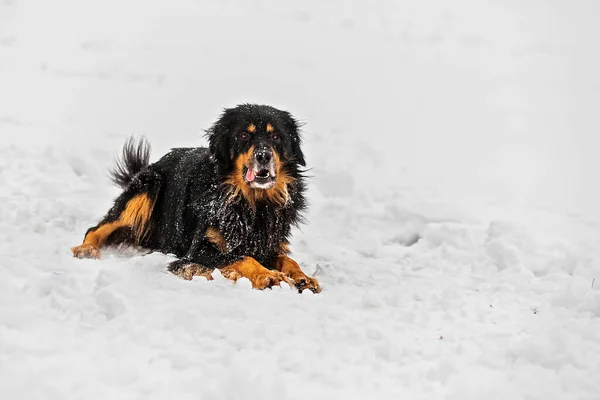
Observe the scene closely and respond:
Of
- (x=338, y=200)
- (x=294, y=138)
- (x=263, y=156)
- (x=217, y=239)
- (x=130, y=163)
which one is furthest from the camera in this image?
(x=338, y=200)

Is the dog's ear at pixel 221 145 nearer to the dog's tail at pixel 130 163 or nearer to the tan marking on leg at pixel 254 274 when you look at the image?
the tan marking on leg at pixel 254 274

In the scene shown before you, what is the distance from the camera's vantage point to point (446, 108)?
45.5 ft

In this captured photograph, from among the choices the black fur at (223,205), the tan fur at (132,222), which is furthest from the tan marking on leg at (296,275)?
the tan fur at (132,222)

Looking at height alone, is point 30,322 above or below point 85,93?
below

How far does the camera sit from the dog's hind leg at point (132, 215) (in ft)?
19.1

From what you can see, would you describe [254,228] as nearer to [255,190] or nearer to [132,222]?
[255,190]

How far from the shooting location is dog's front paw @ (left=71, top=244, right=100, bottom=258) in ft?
17.5

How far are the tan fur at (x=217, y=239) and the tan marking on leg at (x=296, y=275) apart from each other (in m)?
0.46

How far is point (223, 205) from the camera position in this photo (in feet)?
17.2

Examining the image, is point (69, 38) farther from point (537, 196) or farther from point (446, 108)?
point (537, 196)

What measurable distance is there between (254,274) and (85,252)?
1.51 m

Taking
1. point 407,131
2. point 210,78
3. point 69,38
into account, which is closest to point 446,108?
point 407,131

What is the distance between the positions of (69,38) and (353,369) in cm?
1557

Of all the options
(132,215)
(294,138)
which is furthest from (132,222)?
(294,138)
